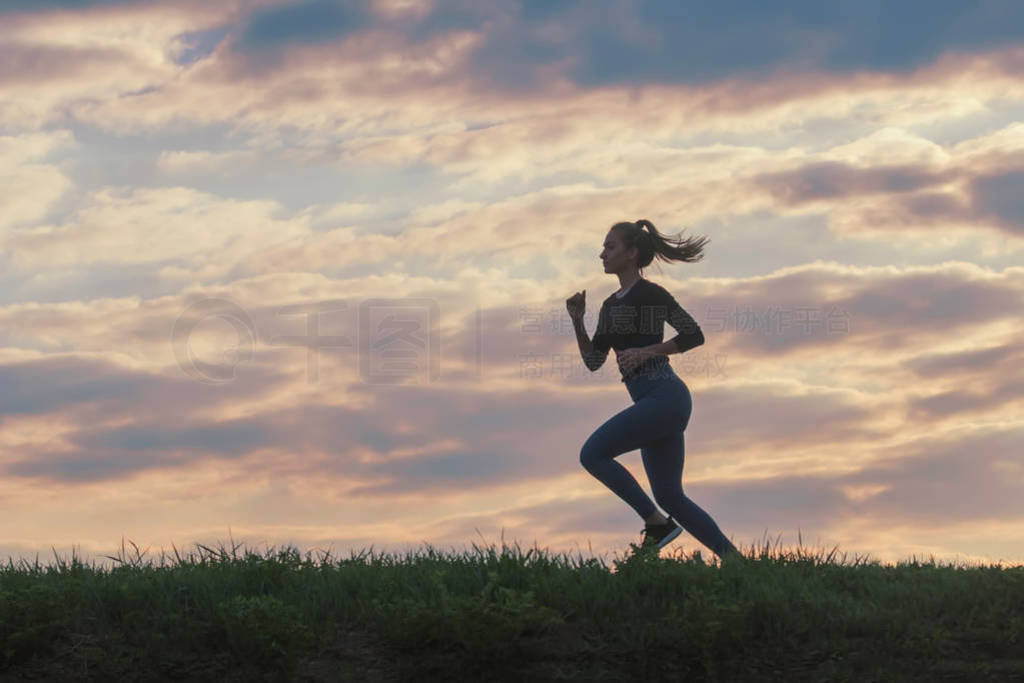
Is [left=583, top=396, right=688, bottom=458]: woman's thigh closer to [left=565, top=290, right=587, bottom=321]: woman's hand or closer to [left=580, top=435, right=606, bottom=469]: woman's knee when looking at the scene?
[left=580, top=435, right=606, bottom=469]: woman's knee

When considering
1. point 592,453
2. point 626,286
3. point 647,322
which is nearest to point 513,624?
point 592,453

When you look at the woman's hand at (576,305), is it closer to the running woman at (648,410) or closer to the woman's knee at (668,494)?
the running woman at (648,410)

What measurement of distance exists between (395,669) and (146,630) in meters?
1.91

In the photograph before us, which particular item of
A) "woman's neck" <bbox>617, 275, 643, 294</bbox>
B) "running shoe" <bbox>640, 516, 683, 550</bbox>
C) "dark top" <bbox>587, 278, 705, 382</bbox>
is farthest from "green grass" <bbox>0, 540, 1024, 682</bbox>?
"woman's neck" <bbox>617, 275, 643, 294</bbox>

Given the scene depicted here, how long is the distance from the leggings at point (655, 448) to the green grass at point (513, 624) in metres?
0.96

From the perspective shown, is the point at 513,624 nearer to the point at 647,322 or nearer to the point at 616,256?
the point at 647,322

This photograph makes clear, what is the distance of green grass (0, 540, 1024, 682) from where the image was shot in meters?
7.67

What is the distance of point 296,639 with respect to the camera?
7.66 metres

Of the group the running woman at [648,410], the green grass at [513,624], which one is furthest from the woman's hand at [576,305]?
the green grass at [513,624]

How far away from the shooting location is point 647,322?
32.2 feet

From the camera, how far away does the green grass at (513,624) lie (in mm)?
7672

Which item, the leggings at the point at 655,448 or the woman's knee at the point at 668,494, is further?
the woman's knee at the point at 668,494

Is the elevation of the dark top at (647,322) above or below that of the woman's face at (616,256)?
below

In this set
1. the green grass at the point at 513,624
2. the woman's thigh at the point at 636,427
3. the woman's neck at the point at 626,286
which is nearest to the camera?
the green grass at the point at 513,624
